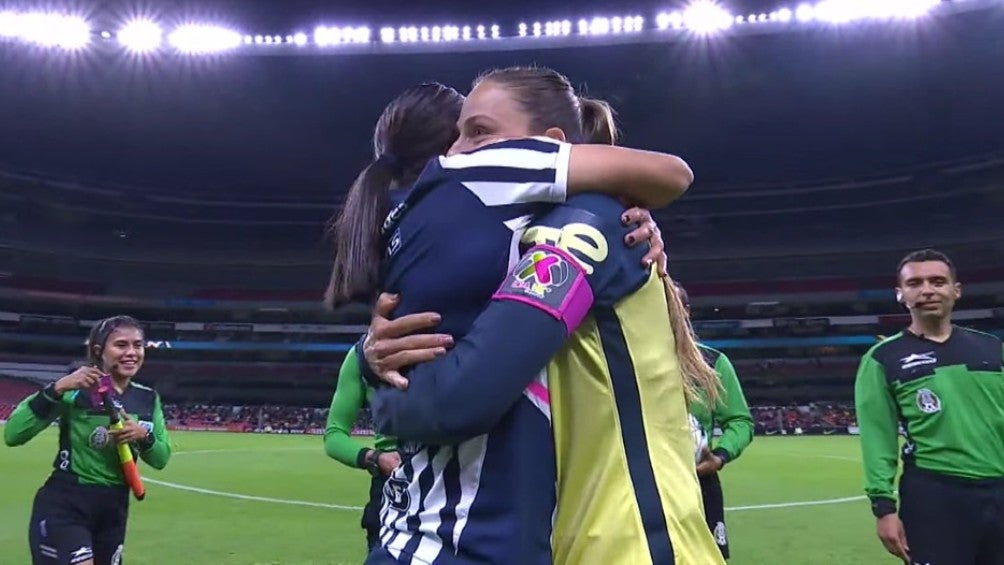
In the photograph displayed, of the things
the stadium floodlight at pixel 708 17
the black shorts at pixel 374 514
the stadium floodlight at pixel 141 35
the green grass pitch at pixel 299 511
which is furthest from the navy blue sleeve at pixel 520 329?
the stadium floodlight at pixel 141 35

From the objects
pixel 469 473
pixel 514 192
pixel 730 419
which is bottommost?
pixel 730 419

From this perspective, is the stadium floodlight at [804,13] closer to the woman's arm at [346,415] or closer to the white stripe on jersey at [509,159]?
the woman's arm at [346,415]

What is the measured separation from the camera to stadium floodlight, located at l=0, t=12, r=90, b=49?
95.0 feet

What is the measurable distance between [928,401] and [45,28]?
1293 inches

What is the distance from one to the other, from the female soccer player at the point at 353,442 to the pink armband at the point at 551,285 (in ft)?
11.8

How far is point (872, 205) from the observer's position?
41.5 m

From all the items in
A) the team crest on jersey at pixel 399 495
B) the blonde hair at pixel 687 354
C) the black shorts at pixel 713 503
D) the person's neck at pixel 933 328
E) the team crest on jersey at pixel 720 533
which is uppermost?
the blonde hair at pixel 687 354

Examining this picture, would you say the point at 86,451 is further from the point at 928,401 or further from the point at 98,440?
the point at 928,401

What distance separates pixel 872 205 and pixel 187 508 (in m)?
39.2

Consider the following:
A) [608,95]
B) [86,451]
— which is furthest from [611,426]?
[608,95]

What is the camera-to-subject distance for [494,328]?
4.27 feet

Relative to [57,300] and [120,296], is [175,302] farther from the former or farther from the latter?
[57,300]

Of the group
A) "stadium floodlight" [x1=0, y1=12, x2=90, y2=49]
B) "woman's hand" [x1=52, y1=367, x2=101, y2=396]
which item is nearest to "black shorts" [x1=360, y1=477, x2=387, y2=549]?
"woman's hand" [x1=52, y1=367, x2=101, y2=396]

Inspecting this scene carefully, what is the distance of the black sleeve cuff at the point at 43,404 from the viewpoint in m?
5.05
